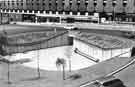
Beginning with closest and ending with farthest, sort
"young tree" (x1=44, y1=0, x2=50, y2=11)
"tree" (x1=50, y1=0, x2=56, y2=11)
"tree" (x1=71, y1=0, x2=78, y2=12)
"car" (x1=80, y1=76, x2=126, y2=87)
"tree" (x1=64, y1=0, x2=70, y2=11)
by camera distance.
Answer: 1. "car" (x1=80, y1=76, x2=126, y2=87)
2. "tree" (x1=71, y1=0, x2=78, y2=12)
3. "tree" (x1=64, y1=0, x2=70, y2=11)
4. "tree" (x1=50, y1=0, x2=56, y2=11)
5. "young tree" (x1=44, y1=0, x2=50, y2=11)

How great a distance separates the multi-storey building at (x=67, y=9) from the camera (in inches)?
3903

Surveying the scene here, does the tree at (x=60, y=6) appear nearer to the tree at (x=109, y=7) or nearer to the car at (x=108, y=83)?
the tree at (x=109, y=7)

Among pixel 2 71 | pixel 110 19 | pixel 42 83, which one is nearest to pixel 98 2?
pixel 110 19

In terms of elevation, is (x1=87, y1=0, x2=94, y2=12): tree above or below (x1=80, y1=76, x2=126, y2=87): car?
above

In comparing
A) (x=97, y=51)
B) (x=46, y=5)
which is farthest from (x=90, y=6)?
(x=97, y=51)

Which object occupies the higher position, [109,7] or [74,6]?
[74,6]

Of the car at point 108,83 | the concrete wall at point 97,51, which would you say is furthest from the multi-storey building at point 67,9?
the car at point 108,83

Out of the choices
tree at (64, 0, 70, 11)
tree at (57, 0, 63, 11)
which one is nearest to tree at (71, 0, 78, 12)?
tree at (64, 0, 70, 11)

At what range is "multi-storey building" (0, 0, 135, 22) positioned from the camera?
325ft

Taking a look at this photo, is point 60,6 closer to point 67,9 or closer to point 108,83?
point 67,9

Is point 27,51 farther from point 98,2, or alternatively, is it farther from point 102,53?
point 98,2

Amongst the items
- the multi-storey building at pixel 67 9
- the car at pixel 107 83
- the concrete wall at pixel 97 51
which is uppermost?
the multi-storey building at pixel 67 9

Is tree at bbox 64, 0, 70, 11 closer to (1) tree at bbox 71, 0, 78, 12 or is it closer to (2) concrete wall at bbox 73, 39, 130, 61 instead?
(1) tree at bbox 71, 0, 78, 12

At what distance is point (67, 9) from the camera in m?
112
